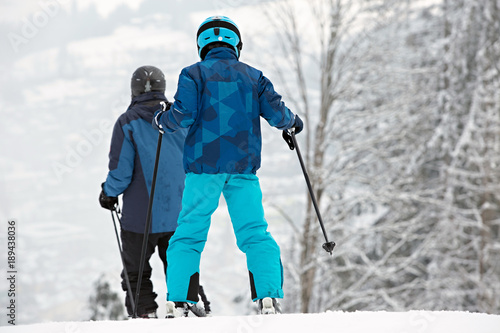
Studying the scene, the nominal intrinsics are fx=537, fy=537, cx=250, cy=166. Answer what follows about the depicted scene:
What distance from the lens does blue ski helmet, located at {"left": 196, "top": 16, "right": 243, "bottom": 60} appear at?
321 cm

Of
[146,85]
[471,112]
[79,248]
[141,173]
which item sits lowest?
[79,248]

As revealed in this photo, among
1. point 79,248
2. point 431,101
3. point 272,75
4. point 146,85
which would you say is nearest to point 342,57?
point 272,75

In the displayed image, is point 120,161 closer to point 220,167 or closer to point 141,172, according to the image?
point 141,172

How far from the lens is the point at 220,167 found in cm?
303

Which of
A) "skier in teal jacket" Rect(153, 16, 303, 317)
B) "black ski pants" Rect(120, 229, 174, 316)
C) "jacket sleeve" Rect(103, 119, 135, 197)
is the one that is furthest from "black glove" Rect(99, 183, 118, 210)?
"skier in teal jacket" Rect(153, 16, 303, 317)

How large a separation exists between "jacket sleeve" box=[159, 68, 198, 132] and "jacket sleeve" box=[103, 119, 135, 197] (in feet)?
2.87

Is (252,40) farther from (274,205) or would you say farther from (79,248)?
(79,248)

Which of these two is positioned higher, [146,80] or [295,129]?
[146,80]

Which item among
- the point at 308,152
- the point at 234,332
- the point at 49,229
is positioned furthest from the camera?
the point at 49,229

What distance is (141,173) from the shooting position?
12.8ft

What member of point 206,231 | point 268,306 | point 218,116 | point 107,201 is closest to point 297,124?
point 218,116

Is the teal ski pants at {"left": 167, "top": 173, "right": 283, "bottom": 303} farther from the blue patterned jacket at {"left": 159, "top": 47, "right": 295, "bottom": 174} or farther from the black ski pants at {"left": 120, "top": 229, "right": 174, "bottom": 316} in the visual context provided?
the black ski pants at {"left": 120, "top": 229, "right": 174, "bottom": 316}

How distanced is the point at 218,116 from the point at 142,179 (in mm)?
1098

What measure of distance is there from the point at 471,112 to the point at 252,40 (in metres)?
6.21
